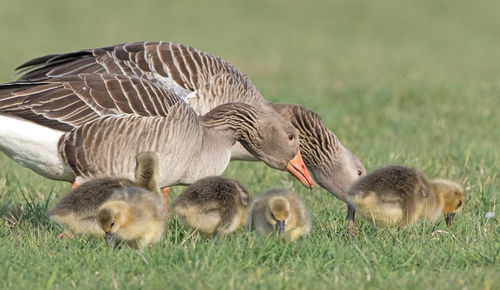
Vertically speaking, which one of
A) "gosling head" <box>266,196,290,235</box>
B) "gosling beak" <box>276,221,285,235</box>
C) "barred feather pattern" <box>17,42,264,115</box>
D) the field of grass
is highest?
"barred feather pattern" <box>17,42,264,115</box>

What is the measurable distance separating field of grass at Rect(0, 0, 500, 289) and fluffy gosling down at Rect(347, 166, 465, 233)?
0.46ft

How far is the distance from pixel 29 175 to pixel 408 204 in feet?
18.0

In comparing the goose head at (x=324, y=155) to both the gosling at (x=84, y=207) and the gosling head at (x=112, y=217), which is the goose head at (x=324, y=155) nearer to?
the gosling at (x=84, y=207)

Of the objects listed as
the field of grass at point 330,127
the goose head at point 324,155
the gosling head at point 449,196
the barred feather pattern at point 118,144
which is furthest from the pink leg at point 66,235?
the goose head at point 324,155

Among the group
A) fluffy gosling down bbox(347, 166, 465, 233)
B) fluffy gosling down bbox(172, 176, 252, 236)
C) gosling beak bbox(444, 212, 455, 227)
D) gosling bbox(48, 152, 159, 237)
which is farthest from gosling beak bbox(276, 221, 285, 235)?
gosling beak bbox(444, 212, 455, 227)

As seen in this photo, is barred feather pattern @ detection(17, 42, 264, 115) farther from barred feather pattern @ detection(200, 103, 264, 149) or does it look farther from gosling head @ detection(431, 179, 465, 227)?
gosling head @ detection(431, 179, 465, 227)

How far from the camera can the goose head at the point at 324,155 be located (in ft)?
26.7

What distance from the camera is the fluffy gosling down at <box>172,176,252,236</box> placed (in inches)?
225

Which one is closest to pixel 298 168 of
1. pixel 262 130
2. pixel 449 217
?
pixel 262 130

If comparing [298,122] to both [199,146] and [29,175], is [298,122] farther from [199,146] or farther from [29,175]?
[29,175]

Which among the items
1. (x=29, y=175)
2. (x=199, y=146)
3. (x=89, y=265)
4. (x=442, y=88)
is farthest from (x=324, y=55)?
(x=89, y=265)

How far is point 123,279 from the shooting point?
4.72 metres

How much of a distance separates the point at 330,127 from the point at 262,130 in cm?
462

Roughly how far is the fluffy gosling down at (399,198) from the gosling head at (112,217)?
1.89 meters
